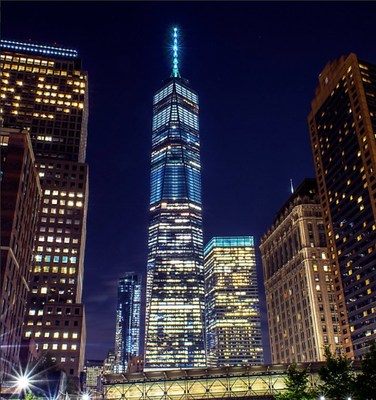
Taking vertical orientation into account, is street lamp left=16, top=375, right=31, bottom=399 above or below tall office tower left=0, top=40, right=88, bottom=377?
below

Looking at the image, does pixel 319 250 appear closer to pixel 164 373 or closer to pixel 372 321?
pixel 372 321

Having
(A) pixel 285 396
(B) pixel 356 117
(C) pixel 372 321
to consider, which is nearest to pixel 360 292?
(C) pixel 372 321

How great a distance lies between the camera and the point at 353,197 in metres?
177

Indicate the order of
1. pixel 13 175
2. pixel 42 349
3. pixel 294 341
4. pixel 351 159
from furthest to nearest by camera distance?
pixel 294 341 < pixel 351 159 < pixel 42 349 < pixel 13 175

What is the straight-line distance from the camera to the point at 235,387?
261 feet

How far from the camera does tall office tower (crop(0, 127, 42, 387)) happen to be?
92.8 m

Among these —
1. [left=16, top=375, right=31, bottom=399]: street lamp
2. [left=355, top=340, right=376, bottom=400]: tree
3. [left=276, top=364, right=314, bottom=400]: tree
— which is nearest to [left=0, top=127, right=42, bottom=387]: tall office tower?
[left=16, top=375, right=31, bottom=399]: street lamp

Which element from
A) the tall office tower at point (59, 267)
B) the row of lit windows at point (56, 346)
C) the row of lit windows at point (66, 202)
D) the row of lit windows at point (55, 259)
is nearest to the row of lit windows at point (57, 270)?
the tall office tower at point (59, 267)

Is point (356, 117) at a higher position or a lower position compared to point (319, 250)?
higher

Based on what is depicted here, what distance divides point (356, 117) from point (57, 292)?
13527cm

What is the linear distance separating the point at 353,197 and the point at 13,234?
426ft

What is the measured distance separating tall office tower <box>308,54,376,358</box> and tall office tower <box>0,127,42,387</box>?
115527 millimetres

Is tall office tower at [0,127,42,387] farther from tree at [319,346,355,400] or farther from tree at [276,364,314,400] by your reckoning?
tree at [319,346,355,400]

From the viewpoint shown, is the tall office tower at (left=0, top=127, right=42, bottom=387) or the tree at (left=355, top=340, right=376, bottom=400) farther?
the tall office tower at (left=0, top=127, right=42, bottom=387)
